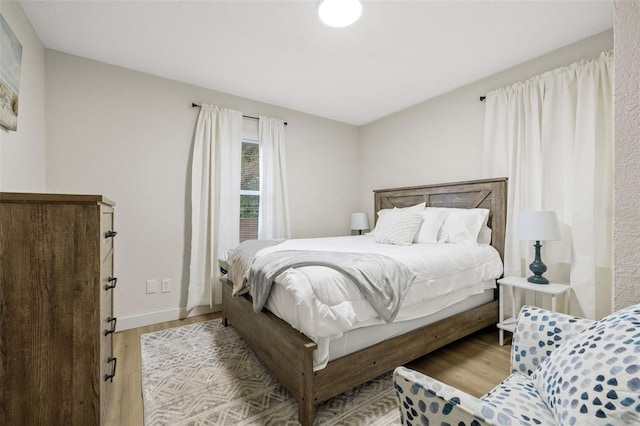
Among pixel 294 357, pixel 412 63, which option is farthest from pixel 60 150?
pixel 412 63

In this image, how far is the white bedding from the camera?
1352mm

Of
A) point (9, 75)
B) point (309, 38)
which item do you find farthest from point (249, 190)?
point (9, 75)

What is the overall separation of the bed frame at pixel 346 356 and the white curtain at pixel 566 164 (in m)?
0.19

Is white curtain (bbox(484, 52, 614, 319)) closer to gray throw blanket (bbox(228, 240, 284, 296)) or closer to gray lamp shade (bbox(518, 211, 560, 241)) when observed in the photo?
gray lamp shade (bbox(518, 211, 560, 241))

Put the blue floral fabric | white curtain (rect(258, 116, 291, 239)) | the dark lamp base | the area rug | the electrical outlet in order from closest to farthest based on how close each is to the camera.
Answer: the blue floral fabric < the area rug < the dark lamp base < the electrical outlet < white curtain (rect(258, 116, 291, 239))

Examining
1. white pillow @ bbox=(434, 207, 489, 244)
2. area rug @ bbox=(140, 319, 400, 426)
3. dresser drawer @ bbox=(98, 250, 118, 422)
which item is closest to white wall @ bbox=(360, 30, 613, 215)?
white pillow @ bbox=(434, 207, 489, 244)

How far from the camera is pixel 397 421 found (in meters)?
1.43

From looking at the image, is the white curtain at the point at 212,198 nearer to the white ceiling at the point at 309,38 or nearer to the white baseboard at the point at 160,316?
the white baseboard at the point at 160,316

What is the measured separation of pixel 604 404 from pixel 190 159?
3337 millimetres

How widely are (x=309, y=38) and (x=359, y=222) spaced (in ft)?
8.41

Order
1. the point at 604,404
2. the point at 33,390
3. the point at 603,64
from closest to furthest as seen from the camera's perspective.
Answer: the point at 604,404 < the point at 33,390 < the point at 603,64

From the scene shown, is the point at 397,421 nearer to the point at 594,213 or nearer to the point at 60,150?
the point at 594,213

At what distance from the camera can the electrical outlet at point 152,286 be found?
2.77 meters

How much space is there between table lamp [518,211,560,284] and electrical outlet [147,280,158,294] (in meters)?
3.43
